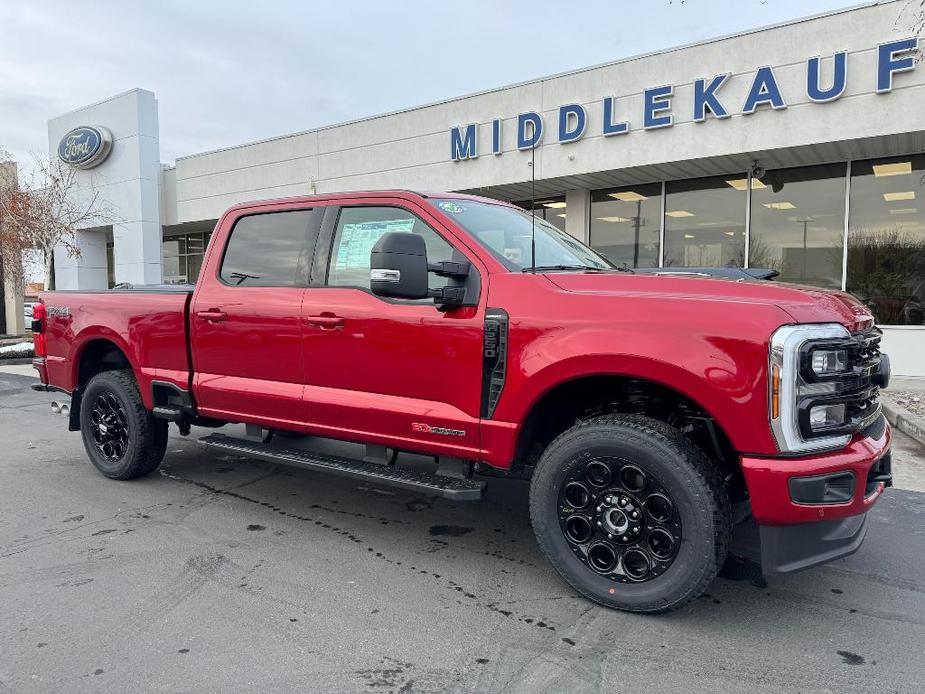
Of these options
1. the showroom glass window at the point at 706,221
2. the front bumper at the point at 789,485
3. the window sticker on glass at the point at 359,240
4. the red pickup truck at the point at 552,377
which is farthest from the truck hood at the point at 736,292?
the showroom glass window at the point at 706,221

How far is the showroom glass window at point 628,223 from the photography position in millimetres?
13102

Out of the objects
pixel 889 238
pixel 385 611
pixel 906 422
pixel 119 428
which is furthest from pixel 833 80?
pixel 119 428

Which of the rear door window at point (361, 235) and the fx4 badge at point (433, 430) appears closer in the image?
the fx4 badge at point (433, 430)

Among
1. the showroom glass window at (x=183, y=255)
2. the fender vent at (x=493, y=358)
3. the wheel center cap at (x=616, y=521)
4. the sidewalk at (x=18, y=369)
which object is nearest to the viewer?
the wheel center cap at (x=616, y=521)

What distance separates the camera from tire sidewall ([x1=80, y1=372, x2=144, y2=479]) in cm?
496

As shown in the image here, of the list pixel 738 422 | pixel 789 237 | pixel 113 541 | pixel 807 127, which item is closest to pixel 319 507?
pixel 113 541

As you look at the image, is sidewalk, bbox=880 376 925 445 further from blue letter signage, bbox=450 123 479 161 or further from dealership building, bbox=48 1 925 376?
blue letter signage, bbox=450 123 479 161

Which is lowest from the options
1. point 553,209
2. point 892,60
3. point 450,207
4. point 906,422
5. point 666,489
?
point 906,422

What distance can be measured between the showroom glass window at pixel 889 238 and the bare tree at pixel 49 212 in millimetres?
19730

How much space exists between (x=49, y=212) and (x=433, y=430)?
19.8 meters

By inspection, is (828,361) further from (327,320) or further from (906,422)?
(906,422)

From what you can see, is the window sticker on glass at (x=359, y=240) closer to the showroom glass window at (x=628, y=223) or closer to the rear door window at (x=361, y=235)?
the rear door window at (x=361, y=235)

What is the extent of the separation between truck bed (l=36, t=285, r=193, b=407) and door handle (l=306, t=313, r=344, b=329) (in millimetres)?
1244

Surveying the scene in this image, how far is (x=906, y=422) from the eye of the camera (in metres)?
6.97
